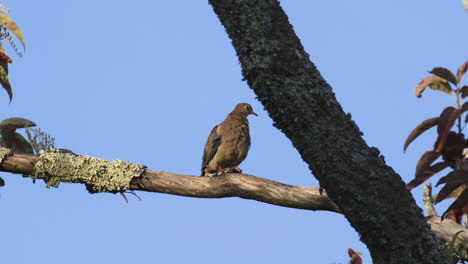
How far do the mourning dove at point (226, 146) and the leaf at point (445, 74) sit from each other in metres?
5.56

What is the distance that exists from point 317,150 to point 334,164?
0.26 ft

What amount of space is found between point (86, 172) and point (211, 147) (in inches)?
148

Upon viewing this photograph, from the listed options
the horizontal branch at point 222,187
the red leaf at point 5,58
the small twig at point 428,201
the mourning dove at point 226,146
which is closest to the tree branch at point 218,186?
the horizontal branch at point 222,187

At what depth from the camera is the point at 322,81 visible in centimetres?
249

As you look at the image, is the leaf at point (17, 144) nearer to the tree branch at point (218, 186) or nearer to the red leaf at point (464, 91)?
the tree branch at point (218, 186)

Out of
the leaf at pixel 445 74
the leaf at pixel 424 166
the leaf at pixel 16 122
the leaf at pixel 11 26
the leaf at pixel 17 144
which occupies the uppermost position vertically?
the leaf at pixel 11 26

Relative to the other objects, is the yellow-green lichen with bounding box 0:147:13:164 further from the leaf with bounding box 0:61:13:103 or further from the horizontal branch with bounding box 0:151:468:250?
the leaf with bounding box 0:61:13:103

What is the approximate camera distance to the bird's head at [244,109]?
9.10 m

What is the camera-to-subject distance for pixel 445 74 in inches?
91.4

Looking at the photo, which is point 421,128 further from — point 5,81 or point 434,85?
point 5,81

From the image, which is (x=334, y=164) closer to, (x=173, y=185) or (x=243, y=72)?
(x=243, y=72)

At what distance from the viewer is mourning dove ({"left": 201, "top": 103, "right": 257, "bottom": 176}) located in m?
8.08

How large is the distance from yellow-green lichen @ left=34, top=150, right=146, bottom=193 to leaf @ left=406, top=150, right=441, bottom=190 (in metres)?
2.52

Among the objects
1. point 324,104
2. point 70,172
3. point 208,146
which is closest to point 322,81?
point 324,104
